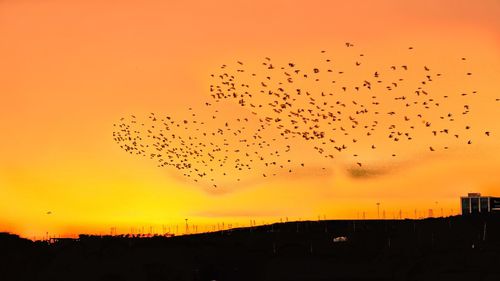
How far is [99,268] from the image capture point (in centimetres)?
19925

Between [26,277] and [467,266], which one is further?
[26,277]

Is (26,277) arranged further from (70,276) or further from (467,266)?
(467,266)

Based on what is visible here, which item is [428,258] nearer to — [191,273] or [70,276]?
[191,273]

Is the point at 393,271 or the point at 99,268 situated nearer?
the point at 393,271

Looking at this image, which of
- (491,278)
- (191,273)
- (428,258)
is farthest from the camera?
(428,258)

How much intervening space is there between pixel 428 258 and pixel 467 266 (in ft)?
39.0

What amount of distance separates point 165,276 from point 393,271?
4991cm

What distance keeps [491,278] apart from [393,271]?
24259 millimetres

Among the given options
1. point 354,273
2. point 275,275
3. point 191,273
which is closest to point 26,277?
point 191,273

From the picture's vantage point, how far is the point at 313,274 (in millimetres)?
185750

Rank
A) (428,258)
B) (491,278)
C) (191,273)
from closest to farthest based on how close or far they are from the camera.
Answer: (491,278), (191,273), (428,258)

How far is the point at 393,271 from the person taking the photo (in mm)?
182625

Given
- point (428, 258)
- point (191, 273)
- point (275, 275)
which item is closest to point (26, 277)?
point (191, 273)

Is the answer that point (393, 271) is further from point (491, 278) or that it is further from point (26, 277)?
point (26, 277)
